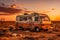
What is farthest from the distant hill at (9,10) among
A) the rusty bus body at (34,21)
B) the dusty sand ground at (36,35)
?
the dusty sand ground at (36,35)

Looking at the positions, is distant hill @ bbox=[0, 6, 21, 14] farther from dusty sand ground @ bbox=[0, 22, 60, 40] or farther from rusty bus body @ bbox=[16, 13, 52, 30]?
dusty sand ground @ bbox=[0, 22, 60, 40]

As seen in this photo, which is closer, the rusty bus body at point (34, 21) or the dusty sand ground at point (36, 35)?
the dusty sand ground at point (36, 35)

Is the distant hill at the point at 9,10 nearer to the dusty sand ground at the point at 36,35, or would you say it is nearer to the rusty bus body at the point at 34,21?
the rusty bus body at the point at 34,21

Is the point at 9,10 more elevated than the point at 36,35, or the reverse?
the point at 9,10

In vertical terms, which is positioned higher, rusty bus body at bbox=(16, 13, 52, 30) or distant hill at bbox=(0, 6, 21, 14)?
distant hill at bbox=(0, 6, 21, 14)

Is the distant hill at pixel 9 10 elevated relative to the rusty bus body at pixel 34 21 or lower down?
elevated

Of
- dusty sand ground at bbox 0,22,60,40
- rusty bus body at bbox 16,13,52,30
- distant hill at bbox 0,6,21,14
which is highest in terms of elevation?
distant hill at bbox 0,6,21,14

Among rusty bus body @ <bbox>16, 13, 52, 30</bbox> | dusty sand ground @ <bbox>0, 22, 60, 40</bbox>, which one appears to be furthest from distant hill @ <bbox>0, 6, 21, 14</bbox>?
dusty sand ground @ <bbox>0, 22, 60, 40</bbox>

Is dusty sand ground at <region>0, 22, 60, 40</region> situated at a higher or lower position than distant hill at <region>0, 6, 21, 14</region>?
lower

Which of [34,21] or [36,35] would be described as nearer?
[36,35]

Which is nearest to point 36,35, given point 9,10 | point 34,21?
point 34,21

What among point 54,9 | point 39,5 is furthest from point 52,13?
point 39,5

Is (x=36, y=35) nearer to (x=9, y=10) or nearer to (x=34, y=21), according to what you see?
(x=34, y=21)

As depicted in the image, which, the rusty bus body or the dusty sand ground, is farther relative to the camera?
the rusty bus body
